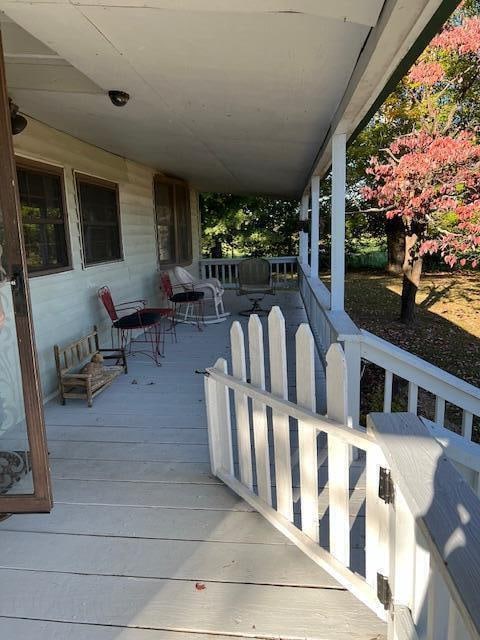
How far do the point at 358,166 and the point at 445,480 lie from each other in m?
10.4

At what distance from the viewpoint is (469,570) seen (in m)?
0.74

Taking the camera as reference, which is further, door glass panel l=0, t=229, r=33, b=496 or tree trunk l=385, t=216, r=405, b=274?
tree trunk l=385, t=216, r=405, b=274

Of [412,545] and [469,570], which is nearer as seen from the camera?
[469,570]

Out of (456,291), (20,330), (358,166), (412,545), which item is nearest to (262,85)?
(20,330)

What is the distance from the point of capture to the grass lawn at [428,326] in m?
5.47

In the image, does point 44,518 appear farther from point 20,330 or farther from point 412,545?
point 412,545

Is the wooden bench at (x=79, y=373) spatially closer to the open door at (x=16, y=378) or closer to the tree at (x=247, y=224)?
the open door at (x=16, y=378)

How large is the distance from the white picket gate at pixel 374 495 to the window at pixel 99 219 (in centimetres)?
291

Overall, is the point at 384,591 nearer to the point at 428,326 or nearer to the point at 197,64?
the point at 197,64

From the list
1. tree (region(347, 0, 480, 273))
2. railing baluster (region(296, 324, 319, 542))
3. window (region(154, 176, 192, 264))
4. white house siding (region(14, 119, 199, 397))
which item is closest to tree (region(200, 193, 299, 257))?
window (region(154, 176, 192, 264))

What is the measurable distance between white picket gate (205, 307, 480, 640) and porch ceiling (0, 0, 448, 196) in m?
Result: 1.13

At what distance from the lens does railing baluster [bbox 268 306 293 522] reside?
6.10 feet

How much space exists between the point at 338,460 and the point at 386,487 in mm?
278

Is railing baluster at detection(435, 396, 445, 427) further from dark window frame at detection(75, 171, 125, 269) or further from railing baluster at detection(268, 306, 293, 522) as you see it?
dark window frame at detection(75, 171, 125, 269)
